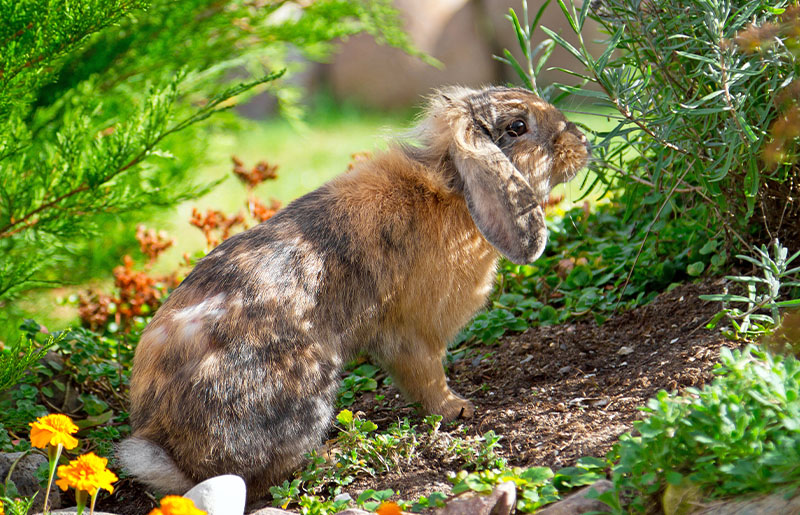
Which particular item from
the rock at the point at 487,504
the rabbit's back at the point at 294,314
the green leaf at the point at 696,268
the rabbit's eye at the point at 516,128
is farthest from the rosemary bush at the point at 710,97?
the rock at the point at 487,504

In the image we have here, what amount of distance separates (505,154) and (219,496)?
1.86m

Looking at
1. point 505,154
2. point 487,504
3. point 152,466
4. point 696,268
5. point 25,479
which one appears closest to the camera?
point 487,504

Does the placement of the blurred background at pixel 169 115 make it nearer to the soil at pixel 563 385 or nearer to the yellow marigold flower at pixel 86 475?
the soil at pixel 563 385

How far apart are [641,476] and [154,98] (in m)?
3.16

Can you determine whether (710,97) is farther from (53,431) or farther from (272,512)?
(53,431)

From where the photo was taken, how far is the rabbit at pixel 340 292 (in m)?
3.03

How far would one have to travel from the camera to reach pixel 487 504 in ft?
8.43

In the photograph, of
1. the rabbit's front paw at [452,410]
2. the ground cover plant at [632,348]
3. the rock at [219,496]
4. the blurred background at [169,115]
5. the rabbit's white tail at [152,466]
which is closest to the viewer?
the ground cover plant at [632,348]

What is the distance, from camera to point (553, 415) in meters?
3.32

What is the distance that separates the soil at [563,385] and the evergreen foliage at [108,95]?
1.66 m

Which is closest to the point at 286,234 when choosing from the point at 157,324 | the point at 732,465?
the point at 157,324

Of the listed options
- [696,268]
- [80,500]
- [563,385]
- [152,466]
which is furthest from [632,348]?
[80,500]

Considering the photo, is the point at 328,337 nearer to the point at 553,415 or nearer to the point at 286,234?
the point at 286,234

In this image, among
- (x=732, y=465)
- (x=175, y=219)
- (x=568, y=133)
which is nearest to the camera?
(x=732, y=465)
